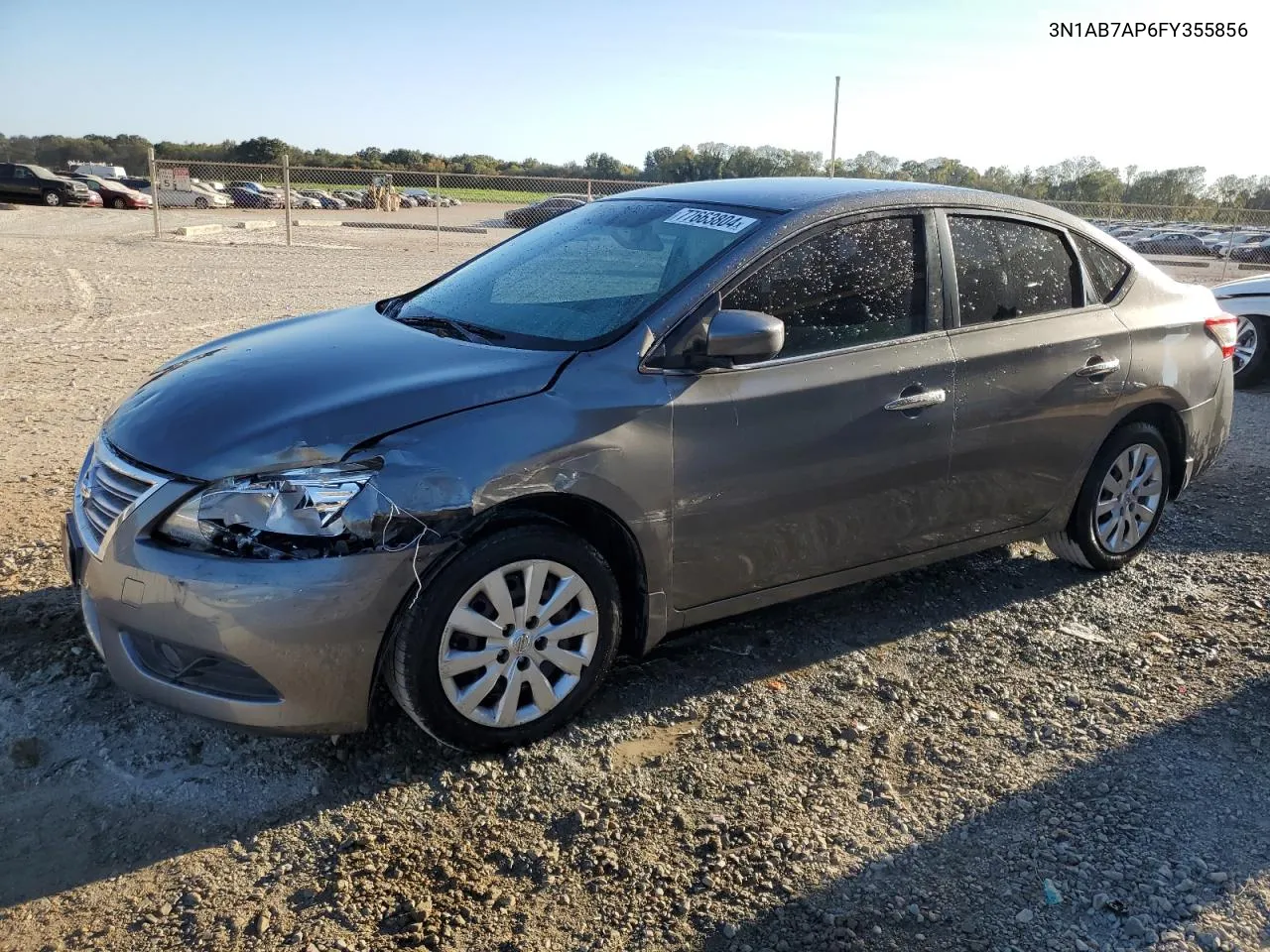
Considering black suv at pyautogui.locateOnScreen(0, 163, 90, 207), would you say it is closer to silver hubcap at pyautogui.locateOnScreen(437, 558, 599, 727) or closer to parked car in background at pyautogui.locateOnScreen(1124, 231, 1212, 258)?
parked car in background at pyautogui.locateOnScreen(1124, 231, 1212, 258)

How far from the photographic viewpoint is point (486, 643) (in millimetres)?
3094

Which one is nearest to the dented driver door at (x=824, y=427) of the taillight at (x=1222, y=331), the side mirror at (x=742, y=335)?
the side mirror at (x=742, y=335)

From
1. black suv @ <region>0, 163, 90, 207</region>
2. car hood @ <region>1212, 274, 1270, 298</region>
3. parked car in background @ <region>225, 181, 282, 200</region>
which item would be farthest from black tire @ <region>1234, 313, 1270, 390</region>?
parked car in background @ <region>225, 181, 282, 200</region>

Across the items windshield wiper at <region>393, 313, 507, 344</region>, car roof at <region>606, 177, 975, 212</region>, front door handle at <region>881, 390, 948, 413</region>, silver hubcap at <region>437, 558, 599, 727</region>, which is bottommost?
silver hubcap at <region>437, 558, 599, 727</region>

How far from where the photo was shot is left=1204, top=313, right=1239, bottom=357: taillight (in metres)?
5.03

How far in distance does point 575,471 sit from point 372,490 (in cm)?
62

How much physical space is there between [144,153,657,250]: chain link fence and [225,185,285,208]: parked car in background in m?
0.04

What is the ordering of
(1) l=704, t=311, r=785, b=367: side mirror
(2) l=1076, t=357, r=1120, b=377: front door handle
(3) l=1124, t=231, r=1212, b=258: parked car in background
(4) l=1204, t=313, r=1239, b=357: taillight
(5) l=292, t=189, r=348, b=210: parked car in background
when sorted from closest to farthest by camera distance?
(1) l=704, t=311, r=785, b=367: side mirror
(2) l=1076, t=357, r=1120, b=377: front door handle
(4) l=1204, t=313, r=1239, b=357: taillight
(3) l=1124, t=231, r=1212, b=258: parked car in background
(5) l=292, t=189, r=348, b=210: parked car in background

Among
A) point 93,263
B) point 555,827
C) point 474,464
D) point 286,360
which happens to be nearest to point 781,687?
point 555,827

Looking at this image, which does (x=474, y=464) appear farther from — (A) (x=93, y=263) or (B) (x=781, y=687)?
(A) (x=93, y=263)

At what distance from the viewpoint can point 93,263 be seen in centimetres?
1647

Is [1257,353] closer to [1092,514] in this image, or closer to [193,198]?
[1092,514]

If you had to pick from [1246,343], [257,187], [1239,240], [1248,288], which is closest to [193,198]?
[257,187]

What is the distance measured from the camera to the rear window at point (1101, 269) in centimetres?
465
